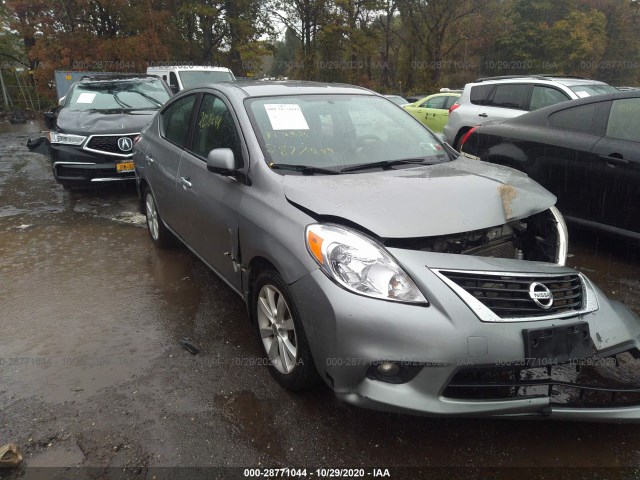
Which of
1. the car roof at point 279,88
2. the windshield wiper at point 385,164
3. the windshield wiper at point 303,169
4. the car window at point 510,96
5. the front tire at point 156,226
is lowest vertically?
the front tire at point 156,226

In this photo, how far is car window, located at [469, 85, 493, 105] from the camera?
8.34 metres

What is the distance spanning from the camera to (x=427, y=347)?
200cm

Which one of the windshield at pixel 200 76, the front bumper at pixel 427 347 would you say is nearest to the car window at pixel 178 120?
the front bumper at pixel 427 347

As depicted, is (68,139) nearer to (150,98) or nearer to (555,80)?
(150,98)

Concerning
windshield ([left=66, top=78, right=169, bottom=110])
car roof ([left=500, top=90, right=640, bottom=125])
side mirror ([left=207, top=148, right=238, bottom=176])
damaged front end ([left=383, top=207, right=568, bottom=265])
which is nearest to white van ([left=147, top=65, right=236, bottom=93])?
windshield ([left=66, top=78, right=169, bottom=110])

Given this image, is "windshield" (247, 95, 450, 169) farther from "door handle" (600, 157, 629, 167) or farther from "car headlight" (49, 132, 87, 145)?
"car headlight" (49, 132, 87, 145)

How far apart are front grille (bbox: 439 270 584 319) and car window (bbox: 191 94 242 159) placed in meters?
1.63

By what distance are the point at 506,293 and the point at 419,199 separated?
25.7 inches

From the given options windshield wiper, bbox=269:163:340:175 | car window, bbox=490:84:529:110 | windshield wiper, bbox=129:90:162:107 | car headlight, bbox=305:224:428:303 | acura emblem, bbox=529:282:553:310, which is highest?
windshield wiper, bbox=129:90:162:107

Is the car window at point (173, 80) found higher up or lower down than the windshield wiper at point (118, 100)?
higher up

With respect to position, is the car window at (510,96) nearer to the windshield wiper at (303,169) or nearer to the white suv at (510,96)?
the white suv at (510,96)

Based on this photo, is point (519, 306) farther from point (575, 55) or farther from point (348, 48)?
point (575, 55)

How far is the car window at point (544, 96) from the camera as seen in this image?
7.35 metres

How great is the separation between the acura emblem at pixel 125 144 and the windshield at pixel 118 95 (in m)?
0.91
